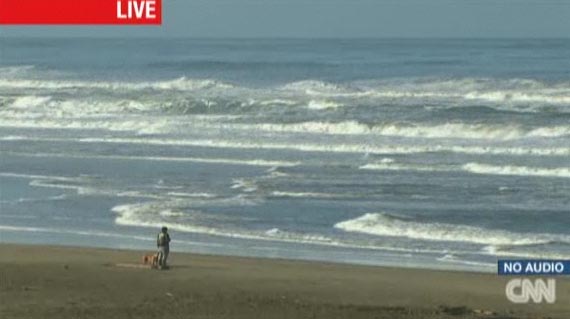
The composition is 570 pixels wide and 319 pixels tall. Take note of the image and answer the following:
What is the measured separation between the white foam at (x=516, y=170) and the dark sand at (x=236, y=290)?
11.1 m

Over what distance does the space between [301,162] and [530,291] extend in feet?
49.5

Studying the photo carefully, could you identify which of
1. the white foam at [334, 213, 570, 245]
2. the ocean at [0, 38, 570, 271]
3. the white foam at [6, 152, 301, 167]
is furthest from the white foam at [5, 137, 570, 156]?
the white foam at [334, 213, 570, 245]

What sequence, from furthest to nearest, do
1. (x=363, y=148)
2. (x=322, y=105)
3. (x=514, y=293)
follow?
(x=322, y=105)
(x=363, y=148)
(x=514, y=293)

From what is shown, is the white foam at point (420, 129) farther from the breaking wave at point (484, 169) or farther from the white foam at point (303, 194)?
the white foam at point (303, 194)

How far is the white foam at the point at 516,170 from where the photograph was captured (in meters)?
29.4

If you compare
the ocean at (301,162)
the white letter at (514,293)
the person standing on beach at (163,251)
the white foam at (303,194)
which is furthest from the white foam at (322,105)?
the white letter at (514,293)

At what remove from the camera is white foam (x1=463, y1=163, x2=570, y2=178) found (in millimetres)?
29375

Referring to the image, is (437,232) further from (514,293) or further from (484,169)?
(484,169)

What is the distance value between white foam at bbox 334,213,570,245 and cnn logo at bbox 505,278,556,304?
376cm

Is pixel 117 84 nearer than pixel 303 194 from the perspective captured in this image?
No

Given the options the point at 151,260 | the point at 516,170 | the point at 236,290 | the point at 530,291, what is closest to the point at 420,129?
the point at 516,170

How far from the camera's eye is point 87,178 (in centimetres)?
2933

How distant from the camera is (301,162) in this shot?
32.0 metres

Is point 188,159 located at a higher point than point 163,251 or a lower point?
higher
